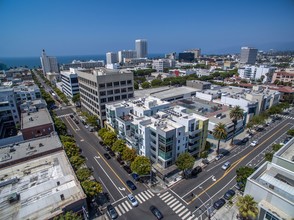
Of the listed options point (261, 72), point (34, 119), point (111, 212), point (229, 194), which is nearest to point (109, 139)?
point (111, 212)

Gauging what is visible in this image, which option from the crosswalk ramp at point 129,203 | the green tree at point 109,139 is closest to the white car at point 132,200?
the crosswalk ramp at point 129,203

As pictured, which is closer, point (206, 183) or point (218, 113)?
point (206, 183)

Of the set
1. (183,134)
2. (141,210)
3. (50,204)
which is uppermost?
(183,134)

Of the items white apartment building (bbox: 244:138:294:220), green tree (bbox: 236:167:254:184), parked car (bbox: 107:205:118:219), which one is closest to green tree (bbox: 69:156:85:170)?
parked car (bbox: 107:205:118:219)

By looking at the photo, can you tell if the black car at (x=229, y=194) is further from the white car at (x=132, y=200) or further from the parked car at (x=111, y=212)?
the parked car at (x=111, y=212)

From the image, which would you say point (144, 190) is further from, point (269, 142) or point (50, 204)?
point (269, 142)

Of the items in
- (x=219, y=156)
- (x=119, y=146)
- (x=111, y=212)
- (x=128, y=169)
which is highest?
(x=119, y=146)

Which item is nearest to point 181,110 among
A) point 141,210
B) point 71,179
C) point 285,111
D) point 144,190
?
point 144,190

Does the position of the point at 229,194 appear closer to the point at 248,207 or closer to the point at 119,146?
the point at 248,207
